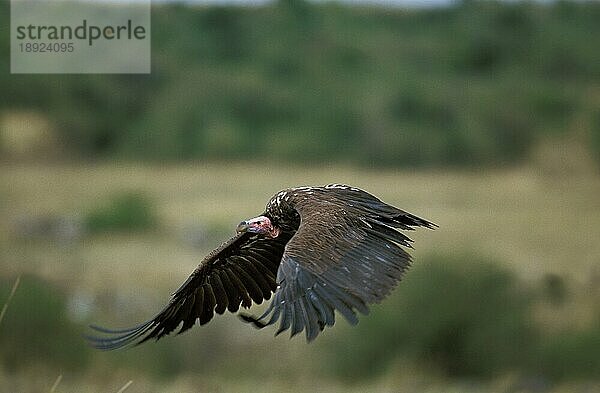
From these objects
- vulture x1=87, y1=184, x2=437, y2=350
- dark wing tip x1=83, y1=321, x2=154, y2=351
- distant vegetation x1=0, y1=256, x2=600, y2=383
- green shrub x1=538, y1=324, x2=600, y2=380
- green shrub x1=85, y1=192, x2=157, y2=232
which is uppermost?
vulture x1=87, y1=184, x2=437, y2=350

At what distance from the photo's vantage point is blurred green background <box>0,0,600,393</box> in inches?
606

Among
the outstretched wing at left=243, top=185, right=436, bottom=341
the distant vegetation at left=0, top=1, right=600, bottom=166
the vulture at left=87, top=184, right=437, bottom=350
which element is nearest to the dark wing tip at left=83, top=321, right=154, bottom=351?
the vulture at left=87, top=184, right=437, bottom=350

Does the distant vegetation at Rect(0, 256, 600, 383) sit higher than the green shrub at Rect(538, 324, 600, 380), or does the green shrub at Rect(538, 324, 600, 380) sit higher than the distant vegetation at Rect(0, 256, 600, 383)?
the distant vegetation at Rect(0, 256, 600, 383)

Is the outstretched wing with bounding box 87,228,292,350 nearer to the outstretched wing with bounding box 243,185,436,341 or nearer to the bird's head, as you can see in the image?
the bird's head

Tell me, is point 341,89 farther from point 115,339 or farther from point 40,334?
point 115,339

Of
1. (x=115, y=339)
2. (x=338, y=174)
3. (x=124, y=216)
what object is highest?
(x=115, y=339)

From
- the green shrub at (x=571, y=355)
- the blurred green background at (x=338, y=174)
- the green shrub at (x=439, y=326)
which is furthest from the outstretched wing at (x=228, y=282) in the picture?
the green shrub at (x=571, y=355)

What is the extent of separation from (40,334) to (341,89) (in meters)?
6.33

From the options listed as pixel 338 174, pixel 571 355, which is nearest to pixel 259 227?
pixel 571 355

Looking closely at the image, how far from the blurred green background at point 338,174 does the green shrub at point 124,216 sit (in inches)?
1.4

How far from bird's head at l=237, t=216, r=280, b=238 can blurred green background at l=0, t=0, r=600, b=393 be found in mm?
8709

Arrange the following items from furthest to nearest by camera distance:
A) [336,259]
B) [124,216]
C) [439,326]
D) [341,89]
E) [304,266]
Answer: [341,89]
[124,216]
[439,326]
[336,259]
[304,266]

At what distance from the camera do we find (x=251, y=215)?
16.3 meters

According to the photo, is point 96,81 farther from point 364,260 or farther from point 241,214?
point 364,260
